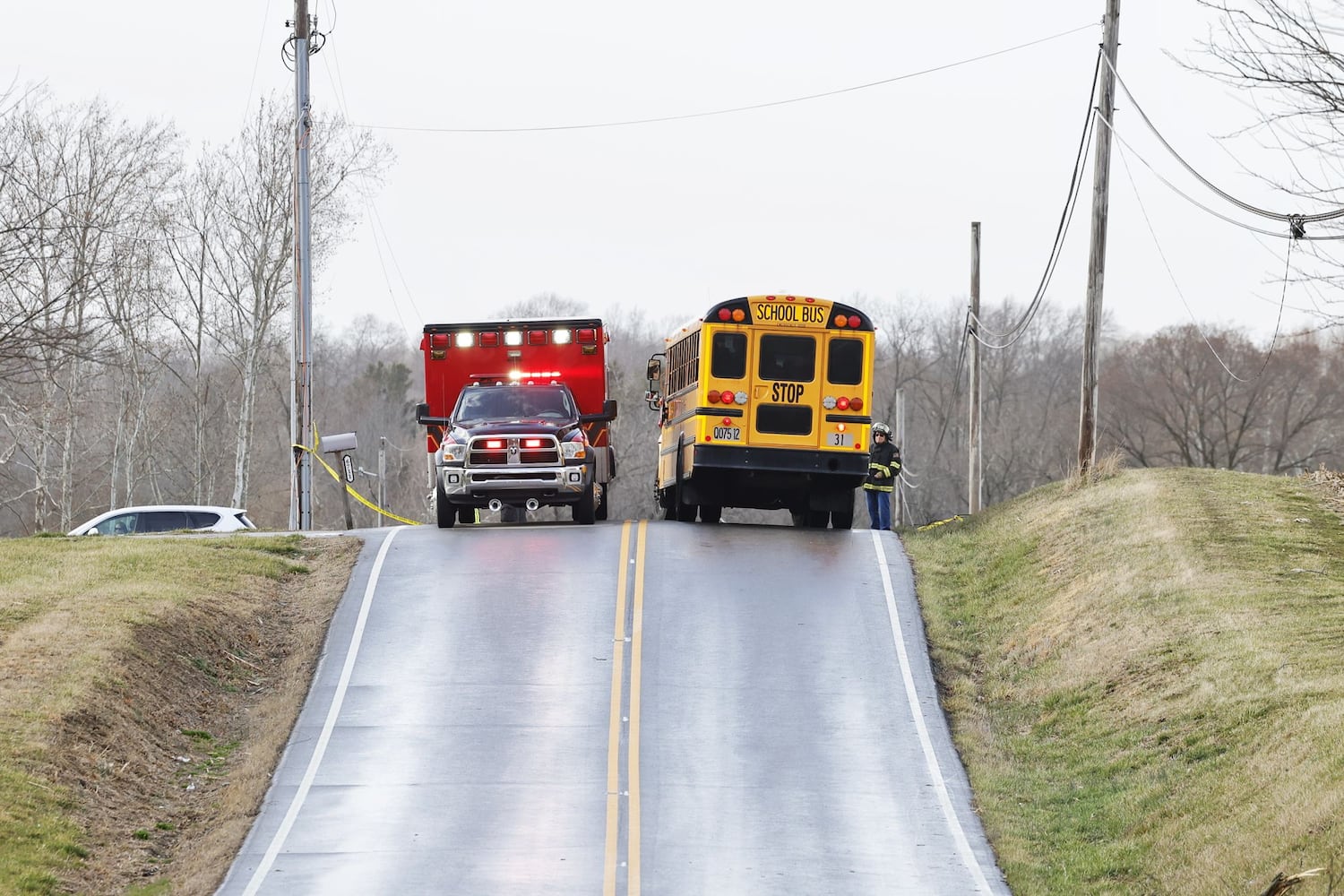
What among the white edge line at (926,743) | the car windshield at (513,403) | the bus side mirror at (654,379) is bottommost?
the white edge line at (926,743)

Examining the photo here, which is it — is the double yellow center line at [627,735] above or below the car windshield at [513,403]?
below

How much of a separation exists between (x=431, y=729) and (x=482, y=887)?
4360 mm

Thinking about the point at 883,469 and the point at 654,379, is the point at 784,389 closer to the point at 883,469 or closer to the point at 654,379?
the point at 883,469

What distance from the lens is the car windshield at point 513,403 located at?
989 inches

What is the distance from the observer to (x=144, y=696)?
17109mm

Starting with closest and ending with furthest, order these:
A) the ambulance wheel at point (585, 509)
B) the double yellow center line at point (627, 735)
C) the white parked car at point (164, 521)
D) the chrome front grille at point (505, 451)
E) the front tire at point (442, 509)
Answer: the double yellow center line at point (627, 735) → the chrome front grille at point (505, 451) → the front tire at point (442, 509) → the ambulance wheel at point (585, 509) → the white parked car at point (164, 521)

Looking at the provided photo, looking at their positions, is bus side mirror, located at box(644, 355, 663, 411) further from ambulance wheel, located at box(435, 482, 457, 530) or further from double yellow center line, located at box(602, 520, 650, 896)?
double yellow center line, located at box(602, 520, 650, 896)

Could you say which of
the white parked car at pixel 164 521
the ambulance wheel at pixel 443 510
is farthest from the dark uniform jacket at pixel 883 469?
the white parked car at pixel 164 521

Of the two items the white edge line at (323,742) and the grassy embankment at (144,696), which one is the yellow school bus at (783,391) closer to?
the white edge line at (323,742)

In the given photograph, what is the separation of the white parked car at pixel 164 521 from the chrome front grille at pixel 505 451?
Answer: 22.2 feet

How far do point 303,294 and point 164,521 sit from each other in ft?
16.3

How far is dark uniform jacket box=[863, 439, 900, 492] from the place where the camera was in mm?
28094

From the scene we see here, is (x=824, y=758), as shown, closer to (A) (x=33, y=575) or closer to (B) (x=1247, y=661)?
(B) (x=1247, y=661)

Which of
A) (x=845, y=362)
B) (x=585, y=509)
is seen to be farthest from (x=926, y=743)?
(x=585, y=509)
